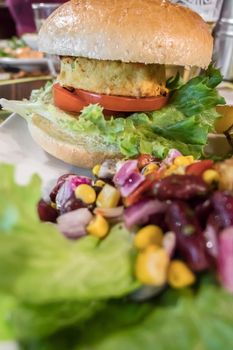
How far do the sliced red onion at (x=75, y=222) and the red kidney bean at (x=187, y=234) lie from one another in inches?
9.7

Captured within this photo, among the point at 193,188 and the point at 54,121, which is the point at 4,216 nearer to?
the point at 193,188

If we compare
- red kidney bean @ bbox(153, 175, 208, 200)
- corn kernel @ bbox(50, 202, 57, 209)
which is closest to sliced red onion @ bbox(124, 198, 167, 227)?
red kidney bean @ bbox(153, 175, 208, 200)

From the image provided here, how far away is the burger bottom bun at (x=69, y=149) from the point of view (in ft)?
6.36

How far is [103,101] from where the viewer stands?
1.96 meters

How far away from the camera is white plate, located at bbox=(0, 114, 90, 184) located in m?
1.96

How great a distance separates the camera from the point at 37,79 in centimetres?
338

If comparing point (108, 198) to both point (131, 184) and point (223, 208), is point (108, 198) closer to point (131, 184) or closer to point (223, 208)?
point (131, 184)

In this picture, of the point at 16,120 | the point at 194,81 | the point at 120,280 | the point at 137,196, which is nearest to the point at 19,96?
the point at 16,120

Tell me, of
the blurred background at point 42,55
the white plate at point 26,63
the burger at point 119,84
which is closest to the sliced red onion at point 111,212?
the burger at point 119,84

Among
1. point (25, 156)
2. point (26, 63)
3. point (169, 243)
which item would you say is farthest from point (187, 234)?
point (26, 63)

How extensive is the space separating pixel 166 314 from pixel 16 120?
5.42 feet

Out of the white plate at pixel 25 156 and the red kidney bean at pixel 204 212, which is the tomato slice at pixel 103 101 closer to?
the white plate at pixel 25 156

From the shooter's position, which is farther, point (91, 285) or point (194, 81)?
point (194, 81)

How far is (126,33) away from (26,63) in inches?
80.3
